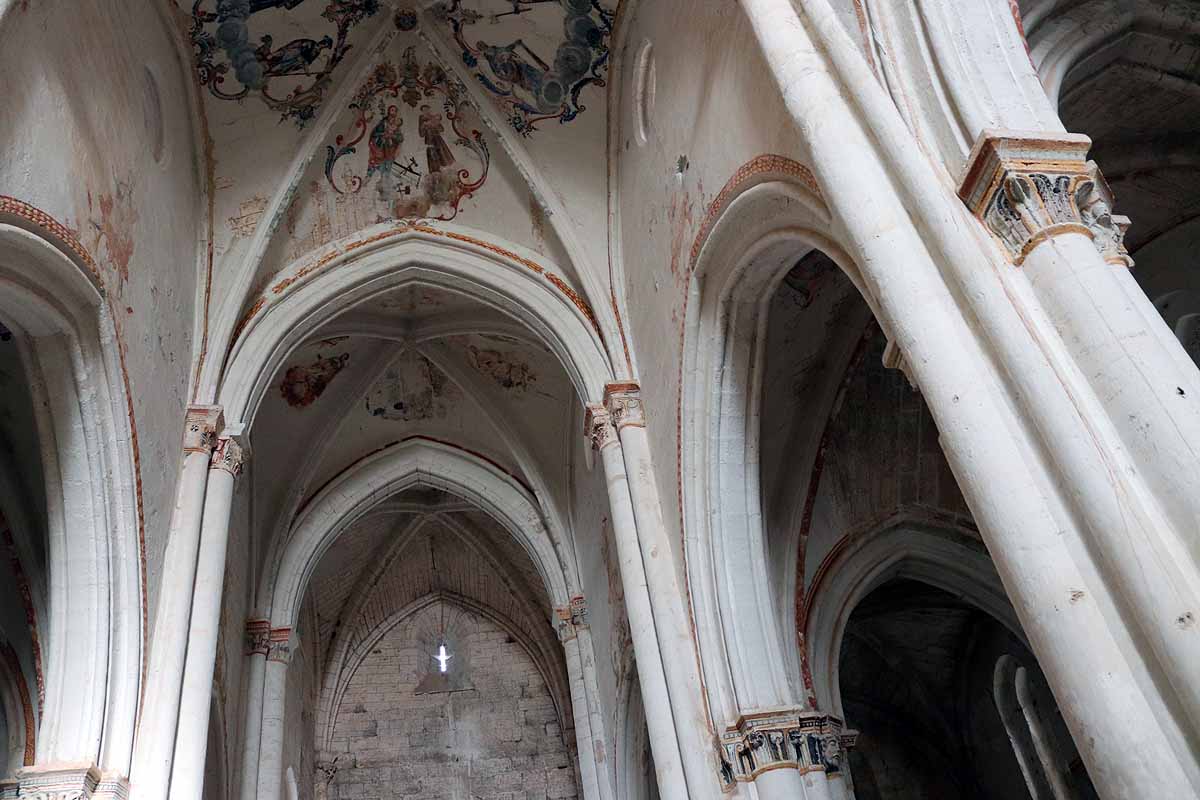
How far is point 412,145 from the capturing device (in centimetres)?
965

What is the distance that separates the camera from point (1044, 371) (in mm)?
3338

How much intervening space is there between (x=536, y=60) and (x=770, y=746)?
5.95 metres

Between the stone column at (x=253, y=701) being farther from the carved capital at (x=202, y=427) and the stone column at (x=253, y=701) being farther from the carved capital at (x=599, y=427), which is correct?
the carved capital at (x=599, y=427)

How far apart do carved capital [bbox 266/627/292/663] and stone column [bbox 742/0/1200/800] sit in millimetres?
8037

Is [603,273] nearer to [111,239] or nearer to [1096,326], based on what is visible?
[111,239]

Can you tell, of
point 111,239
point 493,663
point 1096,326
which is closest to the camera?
point 1096,326

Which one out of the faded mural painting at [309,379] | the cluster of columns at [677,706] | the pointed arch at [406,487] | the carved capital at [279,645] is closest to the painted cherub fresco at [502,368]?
the pointed arch at [406,487]

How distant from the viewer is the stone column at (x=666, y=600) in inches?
265

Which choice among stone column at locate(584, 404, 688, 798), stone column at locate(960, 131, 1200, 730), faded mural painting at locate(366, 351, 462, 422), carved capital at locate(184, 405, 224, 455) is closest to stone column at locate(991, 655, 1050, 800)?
stone column at locate(584, 404, 688, 798)

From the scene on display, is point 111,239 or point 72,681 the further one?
point 111,239

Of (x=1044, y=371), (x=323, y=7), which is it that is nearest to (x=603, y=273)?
(x=323, y=7)

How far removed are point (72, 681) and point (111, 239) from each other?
2627 millimetres

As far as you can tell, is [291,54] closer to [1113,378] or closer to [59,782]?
[59,782]

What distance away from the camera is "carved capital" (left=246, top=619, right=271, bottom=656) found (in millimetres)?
10477
